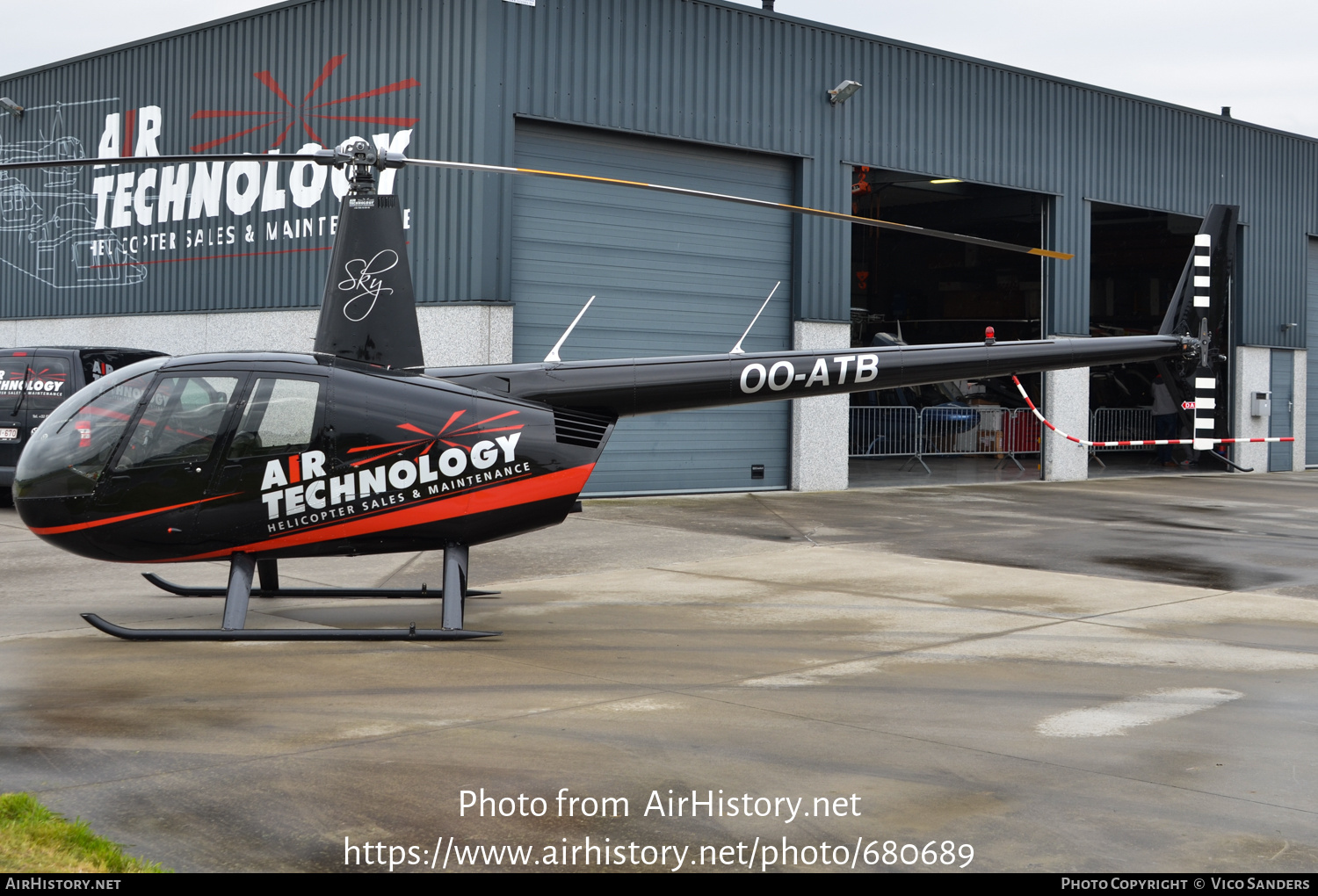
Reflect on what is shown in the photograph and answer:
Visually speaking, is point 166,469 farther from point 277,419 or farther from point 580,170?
point 580,170

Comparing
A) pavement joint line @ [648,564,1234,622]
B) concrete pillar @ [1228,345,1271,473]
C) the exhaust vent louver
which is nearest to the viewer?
the exhaust vent louver

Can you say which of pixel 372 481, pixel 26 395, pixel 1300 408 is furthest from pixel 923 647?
pixel 1300 408

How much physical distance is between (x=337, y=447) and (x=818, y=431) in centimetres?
1190

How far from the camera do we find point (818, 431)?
18297 mm

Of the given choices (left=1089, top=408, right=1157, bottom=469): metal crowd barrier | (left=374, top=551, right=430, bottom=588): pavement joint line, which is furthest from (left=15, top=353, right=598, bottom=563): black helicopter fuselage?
(left=1089, top=408, right=1157, bottom=469): metal crowd barrier

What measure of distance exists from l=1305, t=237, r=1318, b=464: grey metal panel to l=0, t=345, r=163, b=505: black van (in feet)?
78.1

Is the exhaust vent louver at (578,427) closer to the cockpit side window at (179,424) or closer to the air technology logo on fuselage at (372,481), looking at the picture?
the air technology logo on fuselage at (372,481)

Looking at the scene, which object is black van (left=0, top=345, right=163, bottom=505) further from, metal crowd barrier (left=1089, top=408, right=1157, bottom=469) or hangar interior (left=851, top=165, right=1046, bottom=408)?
metal crowd barrier (left=1089, top=408, right=1157, bottom=469)

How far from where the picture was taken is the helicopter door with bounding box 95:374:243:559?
7066 millimetres

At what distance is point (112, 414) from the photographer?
282 inches

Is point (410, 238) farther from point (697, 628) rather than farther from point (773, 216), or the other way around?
point (697, 628)

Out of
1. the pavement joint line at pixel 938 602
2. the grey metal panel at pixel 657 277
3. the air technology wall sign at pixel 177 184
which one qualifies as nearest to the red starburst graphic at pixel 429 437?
the pavement joint line at pixel 938 602

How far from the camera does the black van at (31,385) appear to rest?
44.1 feet

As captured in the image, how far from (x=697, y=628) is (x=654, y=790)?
3289mm
